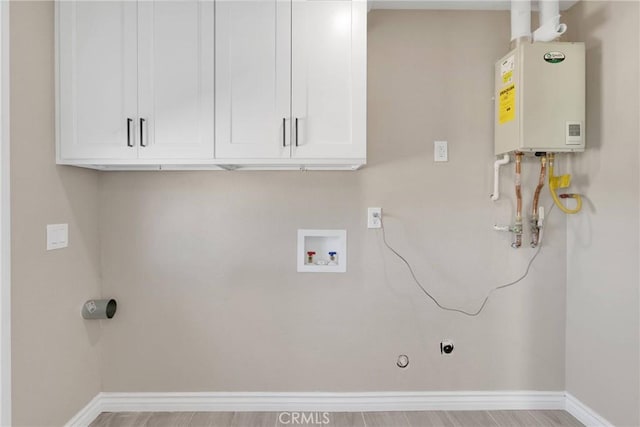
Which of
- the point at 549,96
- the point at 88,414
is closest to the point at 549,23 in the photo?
the point at 549,96

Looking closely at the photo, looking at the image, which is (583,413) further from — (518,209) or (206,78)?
(206,78)

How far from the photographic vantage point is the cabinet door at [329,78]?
1771 millimetres

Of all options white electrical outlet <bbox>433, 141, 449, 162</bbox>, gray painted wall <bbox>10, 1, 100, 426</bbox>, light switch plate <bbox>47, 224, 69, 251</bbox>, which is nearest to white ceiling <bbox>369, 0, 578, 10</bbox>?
white electrical outlet <bbox>433, 141, 449, 162</bbox>

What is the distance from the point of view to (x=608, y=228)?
1892mm

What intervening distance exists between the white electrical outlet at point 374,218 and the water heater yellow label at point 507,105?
82cm

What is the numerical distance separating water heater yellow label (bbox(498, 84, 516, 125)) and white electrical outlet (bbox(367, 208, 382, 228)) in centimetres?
82

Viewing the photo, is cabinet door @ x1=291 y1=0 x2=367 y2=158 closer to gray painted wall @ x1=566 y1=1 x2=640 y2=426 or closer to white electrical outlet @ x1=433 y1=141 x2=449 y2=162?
white electrical outlet @ x1=433 y1=141 x2=449 y2=162

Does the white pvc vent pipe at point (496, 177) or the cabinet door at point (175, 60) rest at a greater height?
the cabinet door at point (175, 60)

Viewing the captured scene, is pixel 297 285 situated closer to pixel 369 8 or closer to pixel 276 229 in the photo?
pixel 276 229

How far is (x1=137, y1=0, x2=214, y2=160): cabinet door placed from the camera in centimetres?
177

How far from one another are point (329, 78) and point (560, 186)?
1425mm

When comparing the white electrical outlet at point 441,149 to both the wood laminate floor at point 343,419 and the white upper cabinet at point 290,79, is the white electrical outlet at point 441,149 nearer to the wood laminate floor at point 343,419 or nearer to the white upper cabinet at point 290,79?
the white upper cabinet at point 290,79

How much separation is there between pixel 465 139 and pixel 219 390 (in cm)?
204

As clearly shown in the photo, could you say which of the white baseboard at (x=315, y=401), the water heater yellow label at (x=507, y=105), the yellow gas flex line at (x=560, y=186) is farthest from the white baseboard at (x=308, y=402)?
the water heater yellow label at (x=507, y=105)
